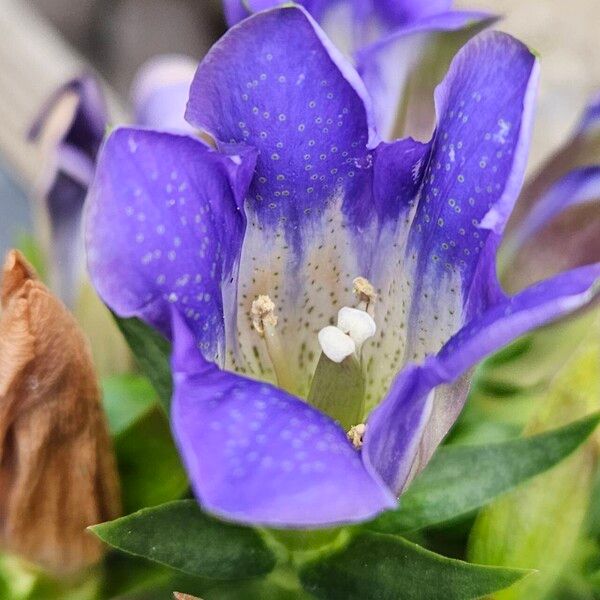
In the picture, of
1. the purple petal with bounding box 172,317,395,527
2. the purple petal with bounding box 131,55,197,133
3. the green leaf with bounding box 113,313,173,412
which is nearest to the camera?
the purple petal with bounding box 172,317,395,527

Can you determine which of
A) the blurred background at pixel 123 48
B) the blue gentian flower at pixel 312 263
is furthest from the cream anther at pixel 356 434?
the blurred background at pixel 123 48

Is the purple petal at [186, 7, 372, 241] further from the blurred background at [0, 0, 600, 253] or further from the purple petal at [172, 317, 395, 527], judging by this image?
the blurred background at [0, 0, 600, 253]

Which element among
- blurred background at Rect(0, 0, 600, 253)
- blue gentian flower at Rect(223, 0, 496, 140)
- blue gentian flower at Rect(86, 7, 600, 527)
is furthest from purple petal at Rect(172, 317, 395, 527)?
blurred background at Rect(0, 0, 600, 253)

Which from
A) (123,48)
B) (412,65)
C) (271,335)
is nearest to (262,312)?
(271,335)

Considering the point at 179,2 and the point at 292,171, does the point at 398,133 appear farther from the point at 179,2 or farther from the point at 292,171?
the point at 179,2

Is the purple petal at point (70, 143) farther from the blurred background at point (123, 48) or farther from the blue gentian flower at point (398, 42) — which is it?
the blurred background at point (123, 48)

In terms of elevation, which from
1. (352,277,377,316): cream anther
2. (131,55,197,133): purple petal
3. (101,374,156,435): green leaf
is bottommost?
(101,374,156,435): green leaf

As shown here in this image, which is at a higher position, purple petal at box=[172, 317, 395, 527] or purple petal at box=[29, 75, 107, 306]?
purple petal at box=[29, 75, 107, 306]

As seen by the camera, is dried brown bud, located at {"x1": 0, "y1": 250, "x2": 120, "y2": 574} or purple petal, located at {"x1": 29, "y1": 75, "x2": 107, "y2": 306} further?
purple petal, located at {"x1": 29, "y1": 75, "x2": 107, "y2": 306}
